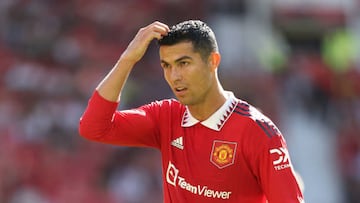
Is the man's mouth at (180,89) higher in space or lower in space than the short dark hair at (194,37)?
lower

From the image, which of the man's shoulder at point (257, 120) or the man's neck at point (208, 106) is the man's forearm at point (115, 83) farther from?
the man's shoulder at point (257, 120)

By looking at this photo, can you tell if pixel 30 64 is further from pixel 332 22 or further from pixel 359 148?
pixel 332 22

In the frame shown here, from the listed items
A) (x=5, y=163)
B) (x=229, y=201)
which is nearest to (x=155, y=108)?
(x=229, y=201)

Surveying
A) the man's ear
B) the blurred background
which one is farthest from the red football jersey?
the blurred background

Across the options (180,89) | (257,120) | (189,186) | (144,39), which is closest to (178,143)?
(189,186)

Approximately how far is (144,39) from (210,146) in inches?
24.8

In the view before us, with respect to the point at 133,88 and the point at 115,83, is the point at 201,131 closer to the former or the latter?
the point at 115,83

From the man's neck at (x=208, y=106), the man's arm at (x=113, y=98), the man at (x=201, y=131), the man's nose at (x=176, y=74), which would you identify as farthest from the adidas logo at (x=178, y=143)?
the man's nose at (x=176, y=74)

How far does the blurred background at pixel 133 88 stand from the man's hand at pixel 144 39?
6654 mm

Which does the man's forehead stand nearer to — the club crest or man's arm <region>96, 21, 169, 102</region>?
man's arm <region>96, 21, 169, 102</region>

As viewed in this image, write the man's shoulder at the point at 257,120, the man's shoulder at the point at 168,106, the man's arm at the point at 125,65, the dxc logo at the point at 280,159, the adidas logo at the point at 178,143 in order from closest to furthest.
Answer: the dxc logo at the point at 280,159 → the man's shoulder at the point at 257,120 → the man's arm at the point at 125,65 → the adidas logo at the point at 178,143 → the man's shoulder at the point at 168,106

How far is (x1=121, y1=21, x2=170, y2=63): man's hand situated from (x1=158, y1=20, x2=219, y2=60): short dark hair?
34mm

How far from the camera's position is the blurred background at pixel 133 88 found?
440 inches

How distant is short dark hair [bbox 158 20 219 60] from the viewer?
4.23 metres
